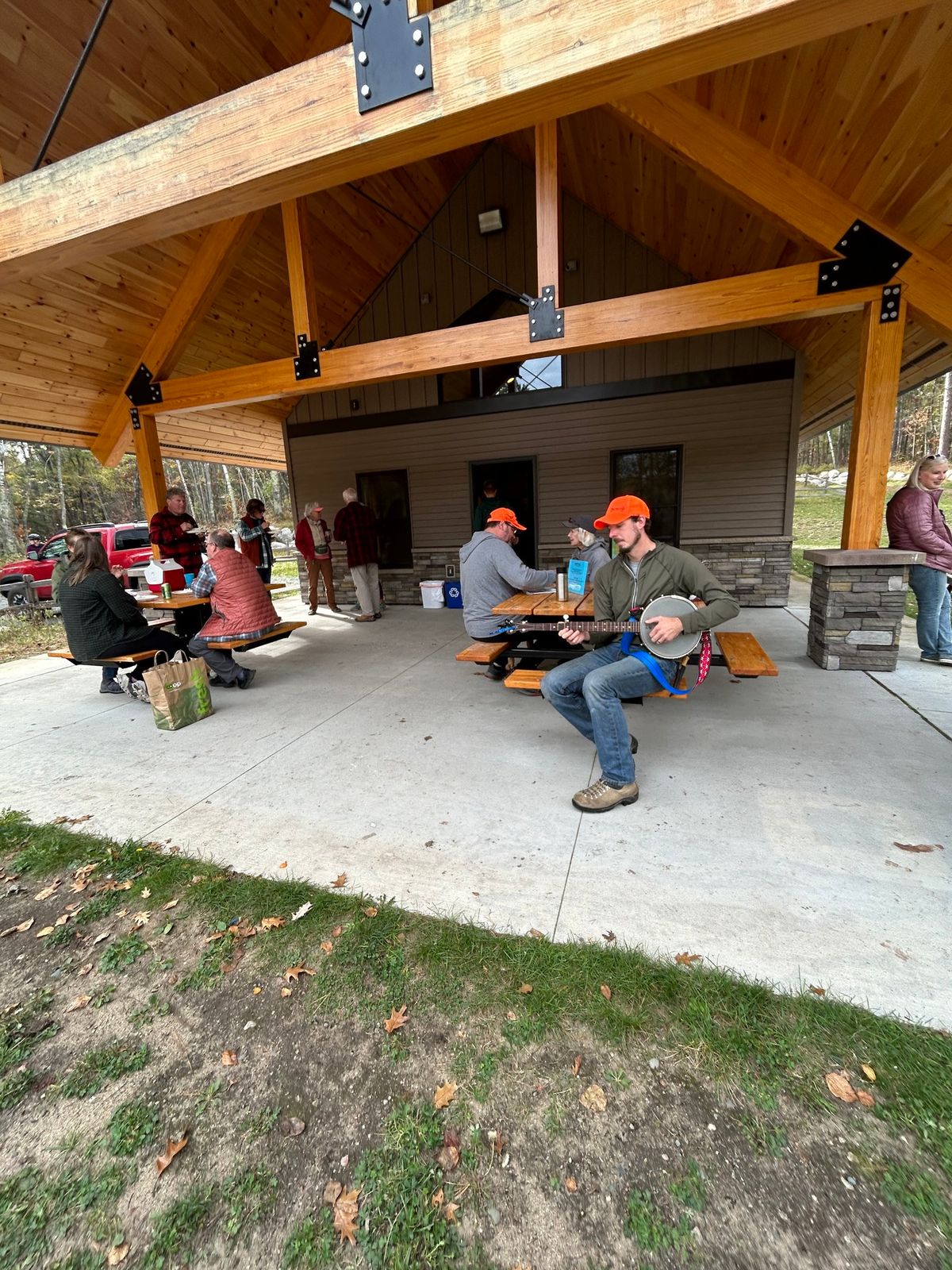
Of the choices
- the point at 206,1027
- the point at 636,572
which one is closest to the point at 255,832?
the point at 206,1027

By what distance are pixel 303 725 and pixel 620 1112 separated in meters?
3.37

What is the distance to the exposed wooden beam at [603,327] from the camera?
4301 mm

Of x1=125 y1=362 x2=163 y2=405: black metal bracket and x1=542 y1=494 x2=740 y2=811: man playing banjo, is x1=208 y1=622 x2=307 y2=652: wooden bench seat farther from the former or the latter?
x1=125 y1=362 x2=163 y2=405: black metal bracket

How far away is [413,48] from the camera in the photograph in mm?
2090

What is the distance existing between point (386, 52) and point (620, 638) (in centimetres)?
295

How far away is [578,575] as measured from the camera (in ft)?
14.1

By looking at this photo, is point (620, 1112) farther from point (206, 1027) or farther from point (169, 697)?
point (169, 697)

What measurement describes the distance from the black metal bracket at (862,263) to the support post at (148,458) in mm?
7226

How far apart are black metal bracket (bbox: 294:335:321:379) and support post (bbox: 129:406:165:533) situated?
248 centimetres

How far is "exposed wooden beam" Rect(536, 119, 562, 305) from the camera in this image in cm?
454

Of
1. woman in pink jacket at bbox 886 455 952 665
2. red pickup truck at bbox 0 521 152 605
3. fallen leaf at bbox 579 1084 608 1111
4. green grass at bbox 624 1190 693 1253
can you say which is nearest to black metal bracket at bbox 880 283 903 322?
woman in pink jacket at bbox 886 455 952 665

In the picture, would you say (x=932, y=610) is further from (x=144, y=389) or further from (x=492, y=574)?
(x=144, y=389)

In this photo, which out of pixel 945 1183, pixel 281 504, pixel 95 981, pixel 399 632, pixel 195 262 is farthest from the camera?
pixel 281 504

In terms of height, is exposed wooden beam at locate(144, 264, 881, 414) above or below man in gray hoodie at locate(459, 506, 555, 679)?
above
